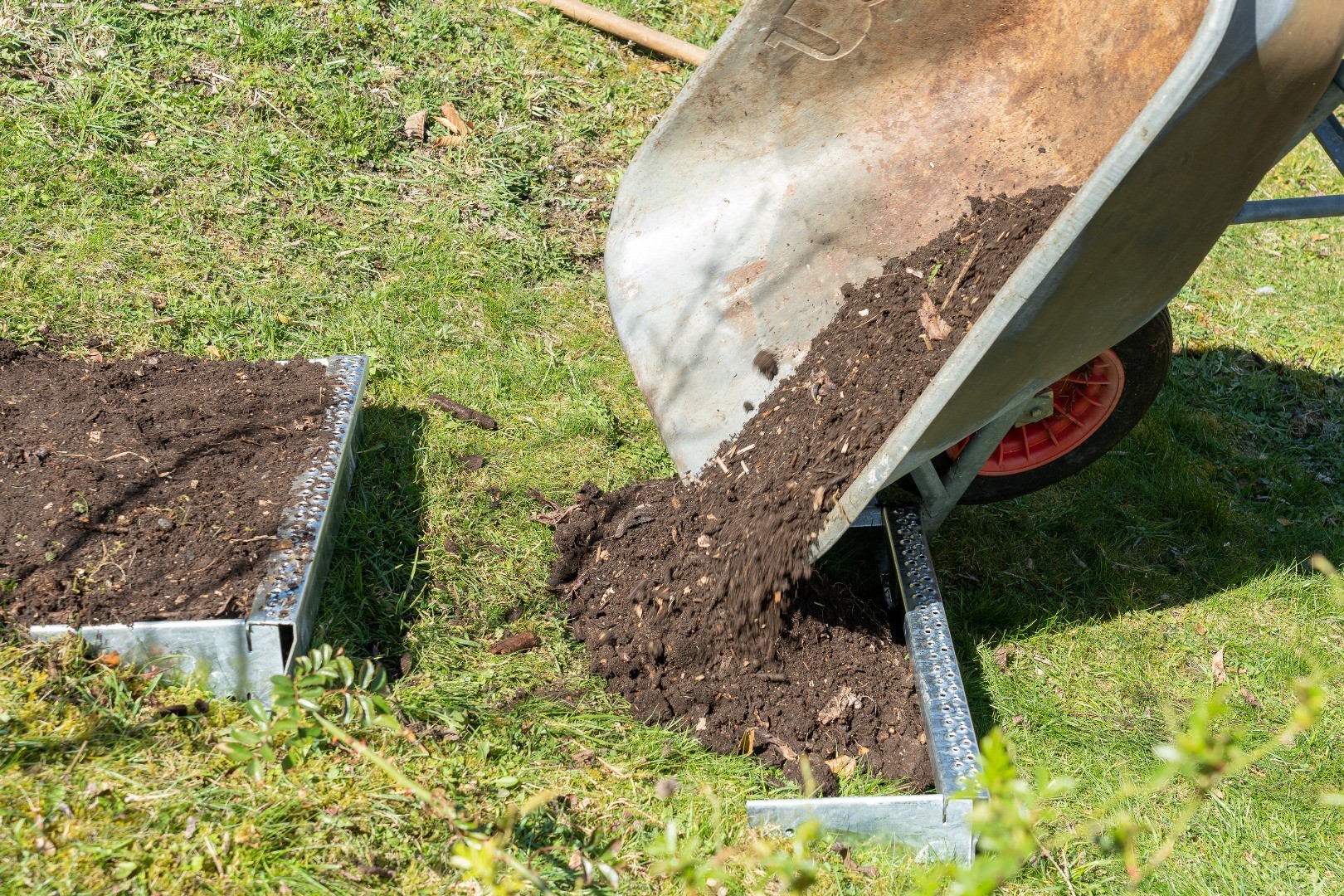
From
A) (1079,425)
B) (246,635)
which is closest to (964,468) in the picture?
(1079,425)

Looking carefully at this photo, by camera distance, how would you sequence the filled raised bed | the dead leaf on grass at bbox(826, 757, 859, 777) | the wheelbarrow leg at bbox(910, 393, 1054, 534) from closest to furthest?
the filled raised bed < the dead leaf on grass at bbox(826, 757, 859, 777) < the wheelbarrow leg at bbox(910, 393, 1054, 534)

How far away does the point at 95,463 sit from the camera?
2914mm

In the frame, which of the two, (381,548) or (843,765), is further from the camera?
(381,548)

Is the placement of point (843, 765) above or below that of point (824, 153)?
below

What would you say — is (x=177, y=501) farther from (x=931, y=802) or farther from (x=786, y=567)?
(x=931, y=802)

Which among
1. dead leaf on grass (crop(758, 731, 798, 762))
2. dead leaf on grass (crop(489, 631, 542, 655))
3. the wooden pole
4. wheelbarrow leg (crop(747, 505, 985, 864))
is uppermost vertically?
the wooden pole

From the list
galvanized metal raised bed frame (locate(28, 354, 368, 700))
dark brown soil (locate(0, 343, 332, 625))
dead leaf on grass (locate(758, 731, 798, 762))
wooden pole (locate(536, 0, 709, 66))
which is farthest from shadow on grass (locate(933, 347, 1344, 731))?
wooden pole (locate(536, 0, 709, 66))

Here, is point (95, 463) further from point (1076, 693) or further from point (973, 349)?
point (1076, 693)

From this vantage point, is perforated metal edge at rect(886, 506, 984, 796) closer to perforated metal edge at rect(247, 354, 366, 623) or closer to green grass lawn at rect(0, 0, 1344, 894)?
green grass lawn at rect(0, 0, 1344, 894)

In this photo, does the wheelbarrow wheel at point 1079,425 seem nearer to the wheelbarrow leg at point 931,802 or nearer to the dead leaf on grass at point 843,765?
the wheelbarrow leg at point 931,802

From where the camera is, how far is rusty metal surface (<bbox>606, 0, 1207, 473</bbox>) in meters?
3.21

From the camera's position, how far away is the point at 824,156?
3.42 m

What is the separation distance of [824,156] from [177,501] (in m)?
2.20

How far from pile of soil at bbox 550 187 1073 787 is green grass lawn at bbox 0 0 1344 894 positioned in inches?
5.2
